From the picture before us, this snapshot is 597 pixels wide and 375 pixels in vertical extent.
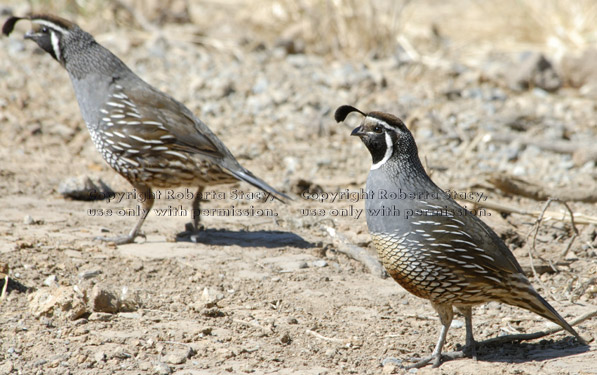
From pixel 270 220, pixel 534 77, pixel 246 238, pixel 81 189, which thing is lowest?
pixel 246 238

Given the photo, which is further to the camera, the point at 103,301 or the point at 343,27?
the point at 343,27

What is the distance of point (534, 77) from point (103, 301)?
21.1ft

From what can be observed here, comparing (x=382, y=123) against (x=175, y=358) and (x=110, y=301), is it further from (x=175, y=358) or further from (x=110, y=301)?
(x=110, y=301)

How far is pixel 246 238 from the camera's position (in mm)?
5258

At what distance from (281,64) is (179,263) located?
4.69 metres

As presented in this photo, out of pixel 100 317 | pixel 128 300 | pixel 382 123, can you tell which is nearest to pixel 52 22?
pixel 128 300

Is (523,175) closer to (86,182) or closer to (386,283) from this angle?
(386,283)

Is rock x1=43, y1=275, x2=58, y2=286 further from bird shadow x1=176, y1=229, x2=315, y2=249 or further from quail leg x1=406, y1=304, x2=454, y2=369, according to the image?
quail leg x1=406, y1=304, x2=454, y2=369

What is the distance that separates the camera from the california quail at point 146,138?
16.5ft

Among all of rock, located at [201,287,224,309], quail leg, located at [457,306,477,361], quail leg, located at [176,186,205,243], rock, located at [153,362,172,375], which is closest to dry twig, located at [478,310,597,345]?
quail leg, located at [457,306,477,361]

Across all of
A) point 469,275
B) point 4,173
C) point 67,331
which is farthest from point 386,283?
point 4,173

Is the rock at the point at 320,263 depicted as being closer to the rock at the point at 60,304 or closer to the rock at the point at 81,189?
the rock at the point at 60,304

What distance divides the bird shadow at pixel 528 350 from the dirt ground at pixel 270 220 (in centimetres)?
1

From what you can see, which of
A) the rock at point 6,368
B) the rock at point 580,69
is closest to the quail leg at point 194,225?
the rock at point 6,368
